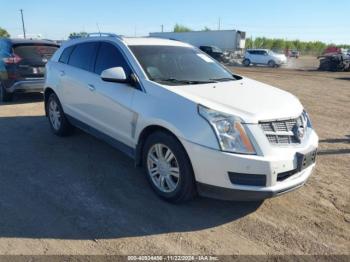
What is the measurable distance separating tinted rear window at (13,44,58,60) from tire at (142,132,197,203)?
261 inches

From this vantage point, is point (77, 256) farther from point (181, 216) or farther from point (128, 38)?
point (128, 38)

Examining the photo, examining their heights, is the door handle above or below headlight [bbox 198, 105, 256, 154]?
above

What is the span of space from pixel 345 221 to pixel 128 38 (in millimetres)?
3617

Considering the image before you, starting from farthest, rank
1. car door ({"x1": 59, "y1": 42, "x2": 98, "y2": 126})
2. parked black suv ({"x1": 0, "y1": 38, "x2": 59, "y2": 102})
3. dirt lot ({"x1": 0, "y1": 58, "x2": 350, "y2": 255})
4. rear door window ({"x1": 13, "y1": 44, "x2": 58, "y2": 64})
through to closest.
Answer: rear door window ({"x1": 13, "y1": 44, "x2": 58, "y2": 64}) → parked black suv ({"x1": 0, "y1": 38, "x2": 59, "y2": 102}) → car door ({"x1": 59, "y1": 42, "x2": 98, "y2": 126}) → dirt lot ({"x1": 0, "y1": 58, "x2": 350, "y2": 255})

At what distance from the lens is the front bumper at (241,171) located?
11.3 ft

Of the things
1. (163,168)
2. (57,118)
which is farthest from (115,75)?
(57,118)

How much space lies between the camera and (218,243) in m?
3.38

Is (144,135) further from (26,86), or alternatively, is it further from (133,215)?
(26,86)

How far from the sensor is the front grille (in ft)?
11.8

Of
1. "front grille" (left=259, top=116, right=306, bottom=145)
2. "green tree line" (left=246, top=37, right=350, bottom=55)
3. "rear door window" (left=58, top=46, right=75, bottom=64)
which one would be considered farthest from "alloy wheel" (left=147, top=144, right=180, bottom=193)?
"green tree line" (left=246, top=37, right=350, bottom=55)

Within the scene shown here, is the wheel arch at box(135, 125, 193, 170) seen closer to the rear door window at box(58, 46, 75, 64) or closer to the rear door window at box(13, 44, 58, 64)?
the rear door window at box(58, 46, 75, 64)

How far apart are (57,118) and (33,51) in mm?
3910

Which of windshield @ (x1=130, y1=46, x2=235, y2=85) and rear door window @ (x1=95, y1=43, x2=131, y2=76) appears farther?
rear door window @ (x1=95, y1=43, x2=131, y2=76)

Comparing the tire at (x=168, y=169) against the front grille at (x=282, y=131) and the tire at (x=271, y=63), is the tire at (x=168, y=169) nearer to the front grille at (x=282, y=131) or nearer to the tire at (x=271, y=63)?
the front grille at (x=282, y=131)
